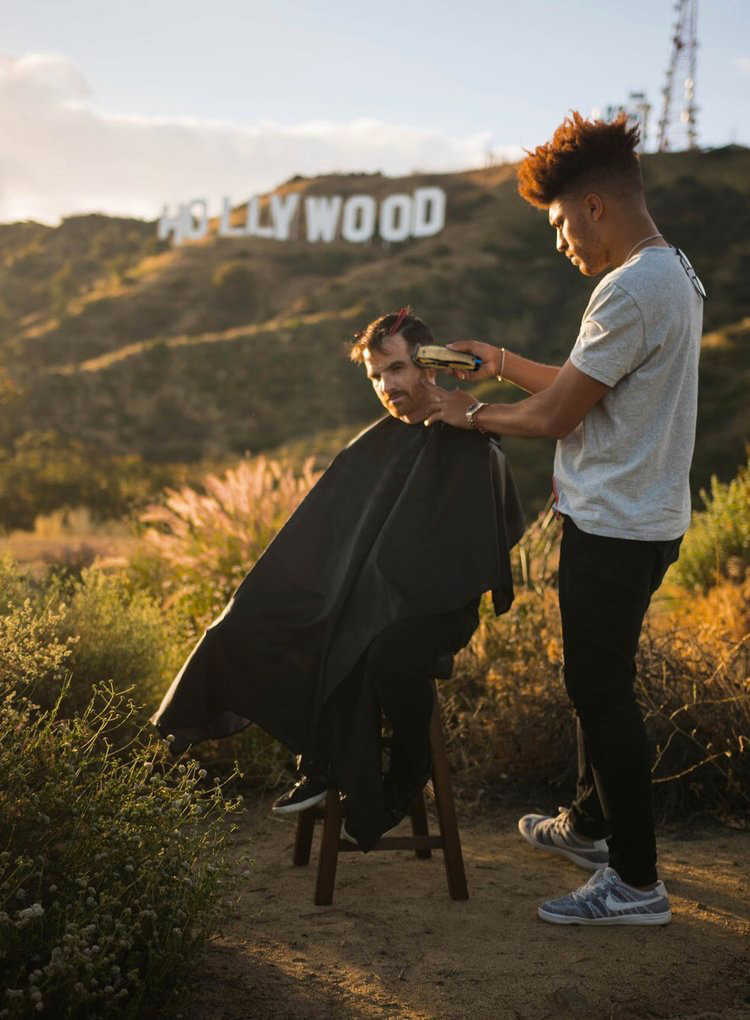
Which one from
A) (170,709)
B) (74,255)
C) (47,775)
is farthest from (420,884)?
(74,255)

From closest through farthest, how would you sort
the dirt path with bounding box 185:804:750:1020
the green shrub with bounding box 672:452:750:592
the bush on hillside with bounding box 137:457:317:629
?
the dirt path with bounding box 185:804:750:1020 < the bush on hillside with bounding box 137:457:317:629 < the green shrub with bounding box 672:452:750:592

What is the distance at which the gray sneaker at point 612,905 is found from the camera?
127 inches

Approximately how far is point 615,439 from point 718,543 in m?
5.13

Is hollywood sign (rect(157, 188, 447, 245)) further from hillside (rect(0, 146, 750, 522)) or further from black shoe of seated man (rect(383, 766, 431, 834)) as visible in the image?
black shoe of seated man (rect(383, 766, 431, 834))

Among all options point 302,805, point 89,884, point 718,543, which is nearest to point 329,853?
point 302,805

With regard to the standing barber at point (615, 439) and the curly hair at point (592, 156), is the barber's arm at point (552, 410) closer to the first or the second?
the standing barber at point (615, 439)

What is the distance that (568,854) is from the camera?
12.6 feet

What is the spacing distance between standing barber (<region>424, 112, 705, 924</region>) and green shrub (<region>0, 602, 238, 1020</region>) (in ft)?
3.97

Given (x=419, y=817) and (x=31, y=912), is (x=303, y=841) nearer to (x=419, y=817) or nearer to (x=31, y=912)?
(x=419, y=817)

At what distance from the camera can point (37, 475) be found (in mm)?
17156

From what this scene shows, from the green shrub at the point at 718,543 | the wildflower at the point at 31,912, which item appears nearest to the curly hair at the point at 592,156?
the wildflower at the point at 31,912

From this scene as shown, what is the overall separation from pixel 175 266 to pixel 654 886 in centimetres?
4437

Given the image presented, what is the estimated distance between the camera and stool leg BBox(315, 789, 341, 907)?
133 inches

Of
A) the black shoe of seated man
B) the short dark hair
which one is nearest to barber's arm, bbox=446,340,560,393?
the short dark hair
